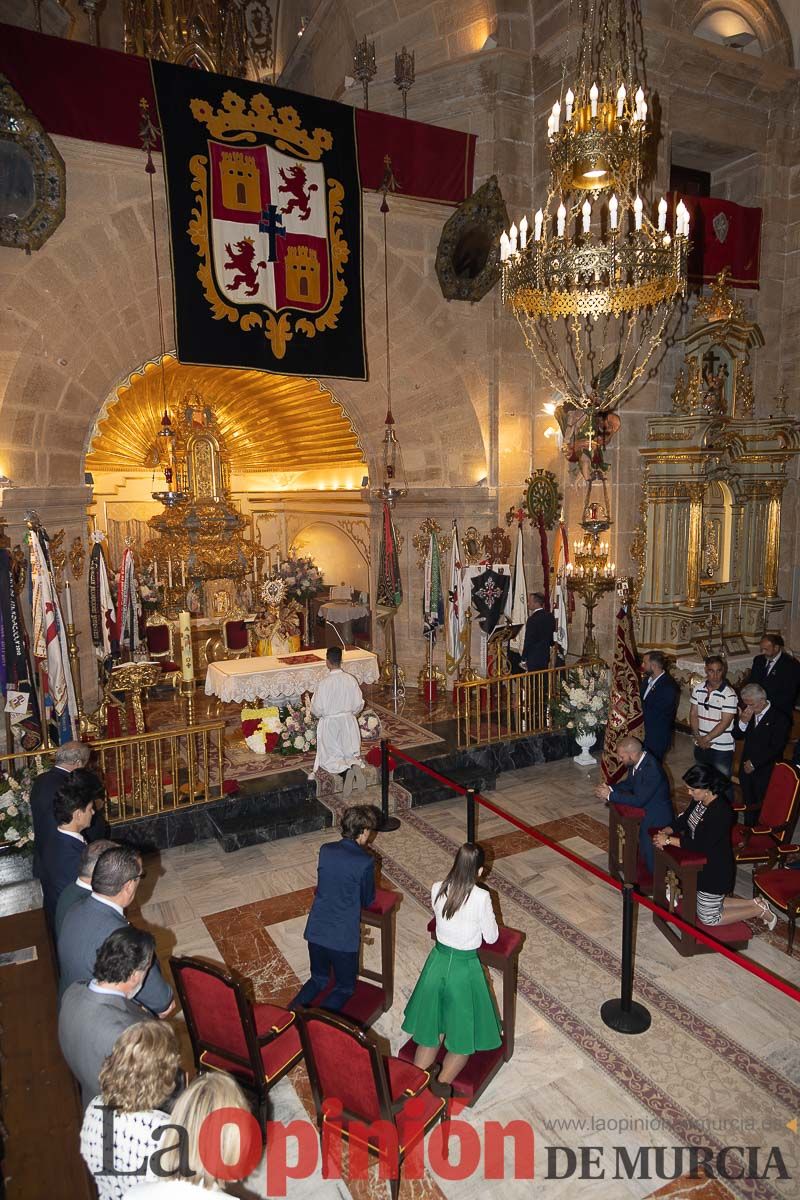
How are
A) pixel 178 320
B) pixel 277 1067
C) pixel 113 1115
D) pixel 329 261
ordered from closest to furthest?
pixel 113 1115 < pixel 277 1067 < pixel 178 320 < pixel 329 261

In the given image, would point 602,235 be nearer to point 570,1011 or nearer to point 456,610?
point 456,610

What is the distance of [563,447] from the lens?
1157 cm

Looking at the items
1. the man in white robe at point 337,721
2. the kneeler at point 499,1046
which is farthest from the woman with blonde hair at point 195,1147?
the man in white robe at point 337,721

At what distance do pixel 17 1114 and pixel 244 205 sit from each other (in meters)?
9.28

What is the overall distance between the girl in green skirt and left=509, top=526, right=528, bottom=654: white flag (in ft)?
24.1

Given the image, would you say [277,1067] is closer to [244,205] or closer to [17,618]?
[17,618]

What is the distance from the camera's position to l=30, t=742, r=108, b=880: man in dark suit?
15.8 ft

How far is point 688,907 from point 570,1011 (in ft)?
4.03

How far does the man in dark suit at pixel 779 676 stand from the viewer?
8.70 m

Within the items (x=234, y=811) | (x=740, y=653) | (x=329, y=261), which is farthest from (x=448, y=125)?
(x=234, y=811)

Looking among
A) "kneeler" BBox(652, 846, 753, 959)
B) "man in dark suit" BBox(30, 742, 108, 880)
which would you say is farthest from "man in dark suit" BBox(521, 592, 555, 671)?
"man in dark suit" BBox(30, 742, 108, 880)

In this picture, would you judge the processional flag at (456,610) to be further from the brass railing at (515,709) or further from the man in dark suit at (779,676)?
the man in dark suit at (779,676)

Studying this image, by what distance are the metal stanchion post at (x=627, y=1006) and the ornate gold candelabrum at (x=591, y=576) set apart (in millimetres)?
6100

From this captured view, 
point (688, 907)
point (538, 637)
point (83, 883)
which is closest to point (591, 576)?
point (538, 637)
